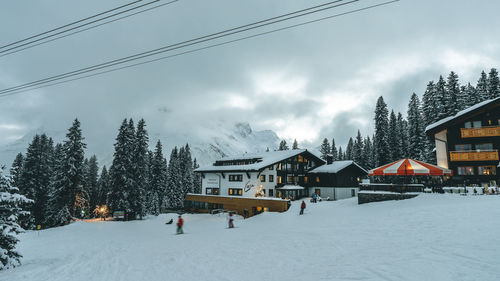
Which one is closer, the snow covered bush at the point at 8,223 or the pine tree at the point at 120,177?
the snow covered bush at the point at 8,223

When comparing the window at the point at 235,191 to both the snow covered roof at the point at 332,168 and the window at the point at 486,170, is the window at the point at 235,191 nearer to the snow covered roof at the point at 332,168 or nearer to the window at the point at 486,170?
the snow covered roof at the point at 332,168

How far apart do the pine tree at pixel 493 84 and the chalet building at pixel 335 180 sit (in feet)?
83.3

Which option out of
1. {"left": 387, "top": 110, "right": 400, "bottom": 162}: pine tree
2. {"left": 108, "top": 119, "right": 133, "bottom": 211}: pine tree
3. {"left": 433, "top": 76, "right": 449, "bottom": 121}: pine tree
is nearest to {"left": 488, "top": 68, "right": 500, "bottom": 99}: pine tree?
{"left": 433, "top": 76, "right": 449, "bottom": 121}: pine tree

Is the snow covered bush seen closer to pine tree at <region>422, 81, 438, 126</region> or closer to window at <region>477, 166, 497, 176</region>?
window at <region>477, 166, 497, 176</region>

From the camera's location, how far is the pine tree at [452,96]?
42269mm

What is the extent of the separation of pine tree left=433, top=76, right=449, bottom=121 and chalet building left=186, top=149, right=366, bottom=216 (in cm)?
1664

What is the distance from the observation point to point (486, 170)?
29.3 metres

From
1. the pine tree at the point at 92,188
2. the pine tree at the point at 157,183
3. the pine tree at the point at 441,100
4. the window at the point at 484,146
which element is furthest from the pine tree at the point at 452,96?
the pine tree at the point at 92,188

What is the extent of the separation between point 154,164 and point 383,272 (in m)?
61.7

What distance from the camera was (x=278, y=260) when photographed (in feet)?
32.5

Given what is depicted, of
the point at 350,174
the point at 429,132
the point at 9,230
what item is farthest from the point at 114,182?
the point at 429,132

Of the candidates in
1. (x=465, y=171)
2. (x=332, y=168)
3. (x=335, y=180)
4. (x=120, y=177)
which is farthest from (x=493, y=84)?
(x=120, y=177)

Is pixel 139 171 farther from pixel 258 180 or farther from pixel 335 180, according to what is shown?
pixel 335 180

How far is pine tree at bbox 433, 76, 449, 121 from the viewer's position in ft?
141
